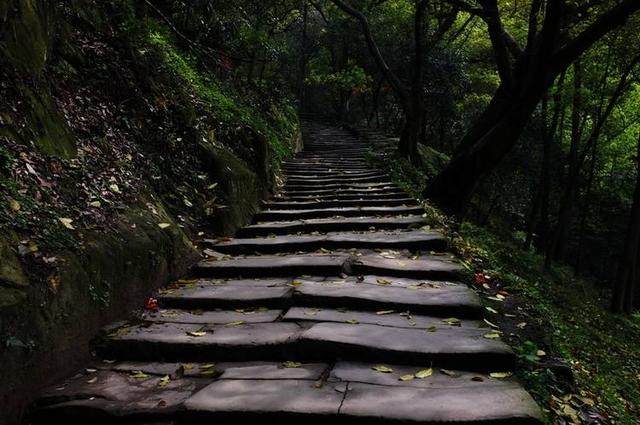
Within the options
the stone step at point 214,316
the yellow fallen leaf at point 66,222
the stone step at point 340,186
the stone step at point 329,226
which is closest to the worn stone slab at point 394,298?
the stone step at point 214,316

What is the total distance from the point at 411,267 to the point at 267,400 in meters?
2.28

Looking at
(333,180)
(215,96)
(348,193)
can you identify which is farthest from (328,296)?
(333,180)

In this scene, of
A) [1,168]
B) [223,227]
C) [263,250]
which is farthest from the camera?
A: [223,227]

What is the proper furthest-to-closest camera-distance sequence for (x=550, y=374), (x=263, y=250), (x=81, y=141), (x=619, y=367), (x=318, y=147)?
(x=318, y=147)
(x=619, y=367)
(x=263, y=250)
(x=81, y=141)
(x=550, y=374)

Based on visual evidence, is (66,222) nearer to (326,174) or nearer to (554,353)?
(554,353)

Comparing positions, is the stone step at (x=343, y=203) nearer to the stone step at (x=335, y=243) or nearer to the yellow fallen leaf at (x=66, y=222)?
the stone step at (x=335, y=243)

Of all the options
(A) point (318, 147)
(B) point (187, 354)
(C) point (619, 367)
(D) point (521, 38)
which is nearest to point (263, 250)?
(B) point (187, 354)

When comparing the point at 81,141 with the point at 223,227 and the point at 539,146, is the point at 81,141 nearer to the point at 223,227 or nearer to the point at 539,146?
the point at 223,227

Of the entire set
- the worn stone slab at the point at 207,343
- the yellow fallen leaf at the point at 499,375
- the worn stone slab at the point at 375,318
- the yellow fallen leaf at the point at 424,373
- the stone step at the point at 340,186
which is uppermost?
the stone step at the point at 340,186

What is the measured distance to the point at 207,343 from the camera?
10.3 feet

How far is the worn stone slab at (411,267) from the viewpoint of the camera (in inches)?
168

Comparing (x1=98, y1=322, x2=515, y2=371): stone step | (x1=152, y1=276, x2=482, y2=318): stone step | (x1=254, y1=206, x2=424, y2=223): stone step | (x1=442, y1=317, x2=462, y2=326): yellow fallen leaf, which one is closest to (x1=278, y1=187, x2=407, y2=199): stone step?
(x1=254, y1=206, x2=424, y2=223): stone step

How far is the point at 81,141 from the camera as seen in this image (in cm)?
422

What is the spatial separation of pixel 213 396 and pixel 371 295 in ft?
5.12
